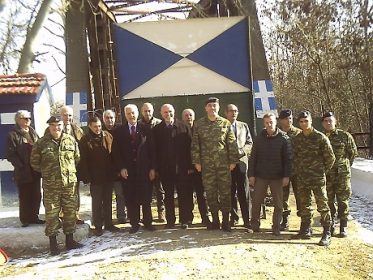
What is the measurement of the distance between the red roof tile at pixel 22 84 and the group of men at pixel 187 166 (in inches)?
49.3

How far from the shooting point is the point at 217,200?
5.54 m

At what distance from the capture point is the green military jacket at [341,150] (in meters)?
5.59

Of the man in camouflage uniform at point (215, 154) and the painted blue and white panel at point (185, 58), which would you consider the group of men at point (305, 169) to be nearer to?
the man in camouflage uniform at point (215, 154)

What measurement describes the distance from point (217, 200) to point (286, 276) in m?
1.62

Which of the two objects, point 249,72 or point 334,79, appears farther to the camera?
point 334,79

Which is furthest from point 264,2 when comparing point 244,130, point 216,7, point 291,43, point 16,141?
point 16,141

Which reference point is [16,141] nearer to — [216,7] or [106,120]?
[106,120]

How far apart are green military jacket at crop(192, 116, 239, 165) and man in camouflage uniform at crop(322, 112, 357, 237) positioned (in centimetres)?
125

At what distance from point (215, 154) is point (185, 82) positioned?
2.52 meters

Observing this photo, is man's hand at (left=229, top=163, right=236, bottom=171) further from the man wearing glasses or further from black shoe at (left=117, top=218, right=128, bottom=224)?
the man wearing glasses

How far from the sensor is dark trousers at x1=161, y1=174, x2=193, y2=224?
→ 5687 millimetres

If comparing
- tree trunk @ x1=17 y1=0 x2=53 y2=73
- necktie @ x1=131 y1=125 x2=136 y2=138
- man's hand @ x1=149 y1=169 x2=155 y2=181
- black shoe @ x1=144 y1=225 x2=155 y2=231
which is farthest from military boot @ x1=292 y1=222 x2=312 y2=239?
tree trunk @ x1=17 y1=0 x2=53 y2=73

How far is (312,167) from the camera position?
17.1 feet

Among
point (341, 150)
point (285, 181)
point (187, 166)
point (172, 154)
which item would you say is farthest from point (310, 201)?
point (172, 154)
